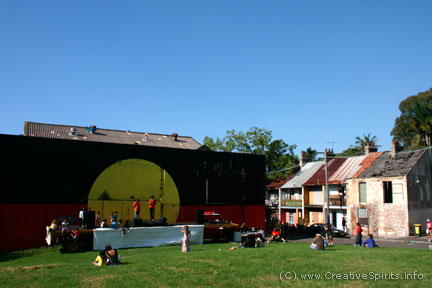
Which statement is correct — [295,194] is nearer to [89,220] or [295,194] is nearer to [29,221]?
[89,220]

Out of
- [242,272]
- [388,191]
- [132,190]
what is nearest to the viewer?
[242,272]

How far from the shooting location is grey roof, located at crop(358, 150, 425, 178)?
35.2 metres

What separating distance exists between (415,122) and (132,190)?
39610 mm

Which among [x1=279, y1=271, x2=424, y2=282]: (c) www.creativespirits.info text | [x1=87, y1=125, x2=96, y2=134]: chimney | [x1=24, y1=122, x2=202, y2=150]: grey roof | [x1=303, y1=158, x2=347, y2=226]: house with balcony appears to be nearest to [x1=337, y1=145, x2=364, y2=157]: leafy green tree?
[x1=303, y1=158, x2=347, y2=226]: house with balcony

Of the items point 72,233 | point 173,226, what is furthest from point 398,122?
point 72,233

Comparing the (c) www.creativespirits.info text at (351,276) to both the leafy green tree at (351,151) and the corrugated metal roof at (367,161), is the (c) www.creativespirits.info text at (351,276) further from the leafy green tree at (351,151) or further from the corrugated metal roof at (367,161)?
the leafy green tree at (351,151)

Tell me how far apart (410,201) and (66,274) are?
102 feet

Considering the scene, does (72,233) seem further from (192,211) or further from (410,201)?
(410,201)

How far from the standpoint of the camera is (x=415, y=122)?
4962 cm

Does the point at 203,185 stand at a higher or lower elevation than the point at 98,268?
higher

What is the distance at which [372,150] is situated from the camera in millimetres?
43219

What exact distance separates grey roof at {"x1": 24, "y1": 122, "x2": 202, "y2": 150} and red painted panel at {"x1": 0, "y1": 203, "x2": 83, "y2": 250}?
14758 mm

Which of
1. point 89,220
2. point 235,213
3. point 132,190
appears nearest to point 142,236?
point 89,220

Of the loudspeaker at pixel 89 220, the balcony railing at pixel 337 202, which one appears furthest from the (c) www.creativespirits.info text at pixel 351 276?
the balcony railing at pixel 337 202
